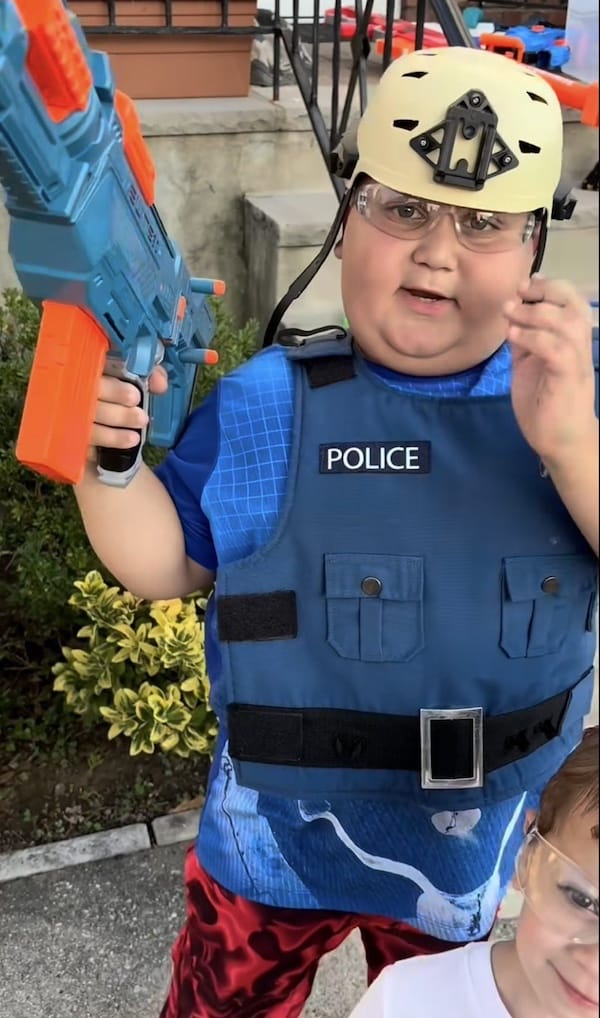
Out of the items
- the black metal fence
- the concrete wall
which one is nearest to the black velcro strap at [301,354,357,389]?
the black metal fence

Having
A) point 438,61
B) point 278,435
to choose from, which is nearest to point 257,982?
point 278,435

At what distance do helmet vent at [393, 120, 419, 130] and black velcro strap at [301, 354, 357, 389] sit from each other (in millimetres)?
249

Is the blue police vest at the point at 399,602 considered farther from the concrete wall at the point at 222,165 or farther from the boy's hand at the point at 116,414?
the concrete wall at the point at 222,165

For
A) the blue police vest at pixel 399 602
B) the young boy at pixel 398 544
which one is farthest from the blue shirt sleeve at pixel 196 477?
the blue police vest at pixel 399 602

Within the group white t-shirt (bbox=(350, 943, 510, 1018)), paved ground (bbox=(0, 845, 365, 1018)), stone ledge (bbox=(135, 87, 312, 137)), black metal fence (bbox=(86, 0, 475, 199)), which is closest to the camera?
white t-shirt (bbox=(350, 943, 510, 1018))

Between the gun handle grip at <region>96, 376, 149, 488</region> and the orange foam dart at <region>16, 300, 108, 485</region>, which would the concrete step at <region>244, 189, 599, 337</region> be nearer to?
the gun handle grip at <region>96, 376, 149, 488</region>

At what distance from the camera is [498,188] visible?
92 cm

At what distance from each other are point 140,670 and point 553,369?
169 centimetres

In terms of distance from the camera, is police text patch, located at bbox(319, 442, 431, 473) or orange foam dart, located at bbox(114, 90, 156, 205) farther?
police text patch, located at bbox(319, 442, 431, 473)

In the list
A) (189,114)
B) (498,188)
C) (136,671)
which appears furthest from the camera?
(189,114)

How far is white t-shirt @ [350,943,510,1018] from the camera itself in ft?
2.86

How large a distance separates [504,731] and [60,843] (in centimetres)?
136

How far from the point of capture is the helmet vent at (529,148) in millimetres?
922

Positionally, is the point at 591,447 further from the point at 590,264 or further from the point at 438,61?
the point at 438,61
